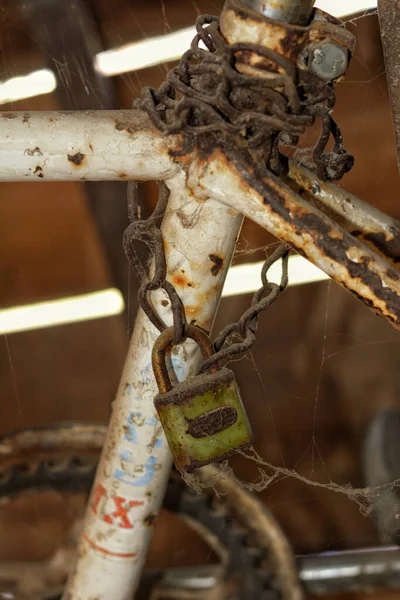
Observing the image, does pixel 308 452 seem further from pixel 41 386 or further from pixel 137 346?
pixel 137 346

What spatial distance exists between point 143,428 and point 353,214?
0.33m

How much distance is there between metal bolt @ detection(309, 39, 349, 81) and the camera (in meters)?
0.59

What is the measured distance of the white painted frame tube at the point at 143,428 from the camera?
0.69m

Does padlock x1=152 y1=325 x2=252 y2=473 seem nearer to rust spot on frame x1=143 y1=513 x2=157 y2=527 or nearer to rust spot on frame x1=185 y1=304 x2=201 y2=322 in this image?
rust spot on frame x1=185 y1=304 x2=201 y2=322

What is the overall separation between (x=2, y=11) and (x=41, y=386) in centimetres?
100

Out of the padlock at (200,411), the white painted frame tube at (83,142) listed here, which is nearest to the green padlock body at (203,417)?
the padlock at (200,411)

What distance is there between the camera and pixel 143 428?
79cm

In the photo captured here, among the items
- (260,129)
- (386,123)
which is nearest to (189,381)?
(260,129)

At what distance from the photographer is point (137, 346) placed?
0.77m

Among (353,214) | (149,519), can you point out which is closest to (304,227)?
(353,214)

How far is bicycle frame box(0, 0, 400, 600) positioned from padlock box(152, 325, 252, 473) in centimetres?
5

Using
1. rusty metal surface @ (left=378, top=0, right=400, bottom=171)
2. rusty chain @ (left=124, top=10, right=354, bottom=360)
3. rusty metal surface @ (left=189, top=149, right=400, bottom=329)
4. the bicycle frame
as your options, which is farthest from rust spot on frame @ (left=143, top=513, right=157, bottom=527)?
rusty metal surface @ (left=378, top=0, right=400, bottom=171)

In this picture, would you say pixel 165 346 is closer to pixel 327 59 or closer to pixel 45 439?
pixel 327 59

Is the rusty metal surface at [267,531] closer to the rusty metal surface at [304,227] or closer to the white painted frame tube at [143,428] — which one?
the white painted frame tube at [143,428]
